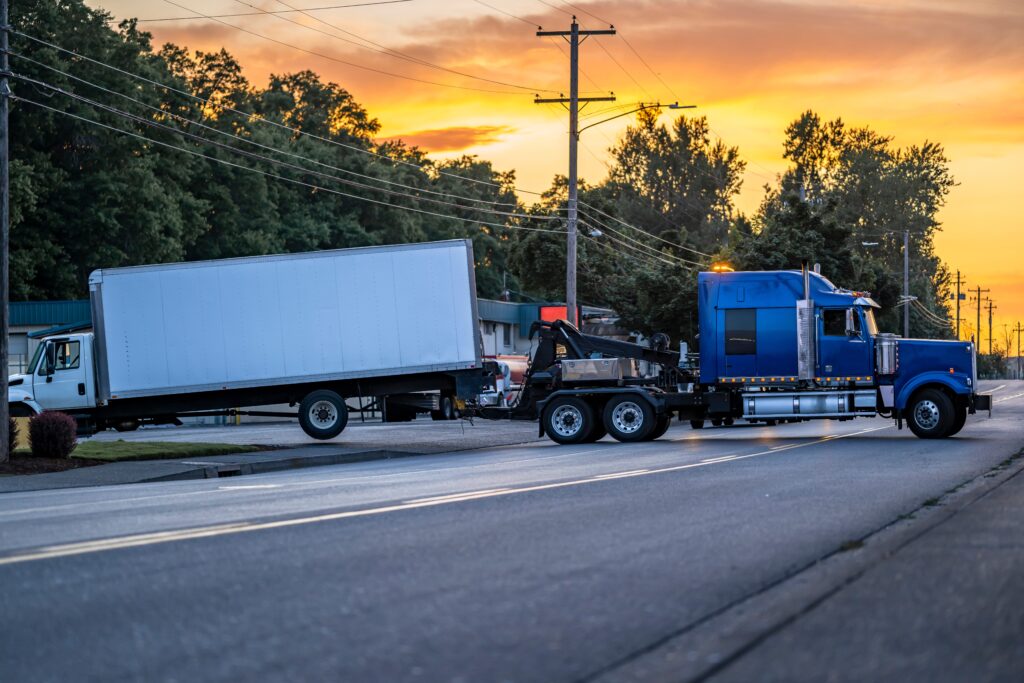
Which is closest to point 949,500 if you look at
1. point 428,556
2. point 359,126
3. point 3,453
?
point 428,556

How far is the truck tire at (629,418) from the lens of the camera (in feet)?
90.9

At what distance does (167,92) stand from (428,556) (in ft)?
239

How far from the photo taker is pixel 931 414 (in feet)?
88.7

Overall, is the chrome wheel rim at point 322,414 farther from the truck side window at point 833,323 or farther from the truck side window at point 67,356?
the truck side window at point 833,323

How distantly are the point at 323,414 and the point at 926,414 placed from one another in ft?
40.3

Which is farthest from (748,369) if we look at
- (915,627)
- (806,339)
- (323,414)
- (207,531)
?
(915,627)

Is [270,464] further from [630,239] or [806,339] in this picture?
[630,239]

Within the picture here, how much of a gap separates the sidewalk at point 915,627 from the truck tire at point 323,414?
20.1 m

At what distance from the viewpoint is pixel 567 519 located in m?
11.3

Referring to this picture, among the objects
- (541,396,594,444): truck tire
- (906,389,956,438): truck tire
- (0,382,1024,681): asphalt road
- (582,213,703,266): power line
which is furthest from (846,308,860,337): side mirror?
(582,213,703,266): power line

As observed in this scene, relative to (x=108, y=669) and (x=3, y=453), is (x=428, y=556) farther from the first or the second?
(x=3, y=453)

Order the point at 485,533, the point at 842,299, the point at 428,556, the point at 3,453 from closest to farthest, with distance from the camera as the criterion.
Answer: the point at 428,556 → the point at 485,533 → the point at 3,453 → the point at 842,299

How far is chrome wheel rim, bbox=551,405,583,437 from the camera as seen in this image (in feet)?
92.1

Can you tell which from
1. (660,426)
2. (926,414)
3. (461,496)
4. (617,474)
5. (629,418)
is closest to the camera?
(461,496)
